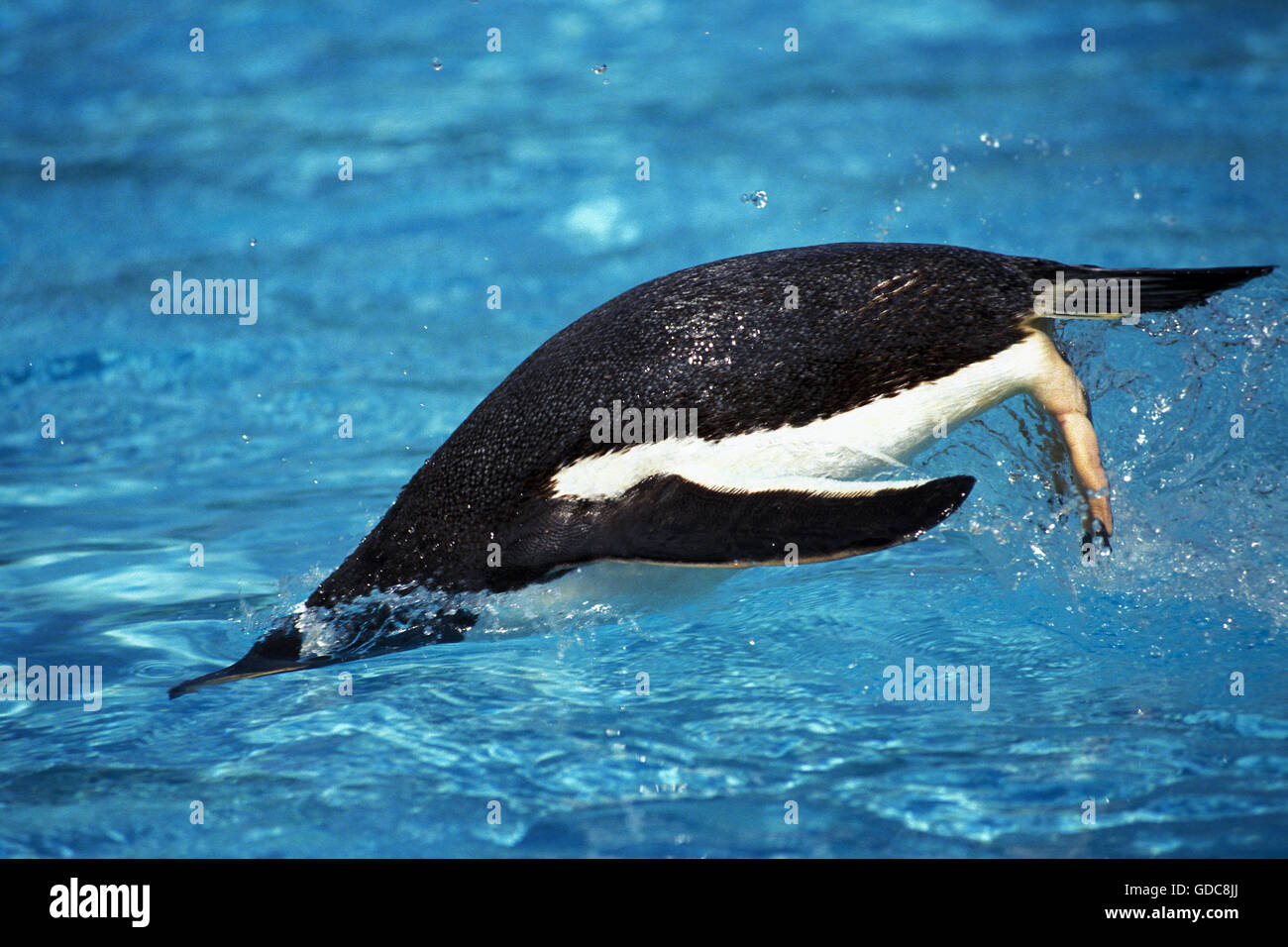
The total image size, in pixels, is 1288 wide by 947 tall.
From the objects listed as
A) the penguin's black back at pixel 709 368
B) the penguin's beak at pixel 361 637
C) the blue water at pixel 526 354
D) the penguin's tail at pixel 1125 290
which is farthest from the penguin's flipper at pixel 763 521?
the penguin's tail at pixel 1125 290

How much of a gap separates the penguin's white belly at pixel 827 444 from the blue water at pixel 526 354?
0.29 m

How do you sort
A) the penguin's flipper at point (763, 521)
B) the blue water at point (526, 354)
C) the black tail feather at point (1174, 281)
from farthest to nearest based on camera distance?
the black tail feather at point (1174, 281) < the penguin's flipper at point (763, 521) < the blue water at point (526, 354)

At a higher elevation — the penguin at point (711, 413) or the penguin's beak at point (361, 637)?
the penguin at point (711, 413)

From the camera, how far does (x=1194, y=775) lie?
2102 mm

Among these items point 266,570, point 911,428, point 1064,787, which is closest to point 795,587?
point 911,428

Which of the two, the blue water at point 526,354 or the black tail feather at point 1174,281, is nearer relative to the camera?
the blue water at point 526,354

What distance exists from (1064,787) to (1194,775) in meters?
0.26

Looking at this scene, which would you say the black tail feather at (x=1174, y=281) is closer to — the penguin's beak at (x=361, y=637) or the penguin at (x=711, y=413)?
the penguin at (x=711, y=413)

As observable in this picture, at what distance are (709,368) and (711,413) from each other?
0.11 meters

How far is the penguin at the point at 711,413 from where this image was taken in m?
2.59

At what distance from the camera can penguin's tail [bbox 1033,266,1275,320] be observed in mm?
2678

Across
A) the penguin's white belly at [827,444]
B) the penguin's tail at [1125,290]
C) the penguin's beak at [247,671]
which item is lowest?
the penguin's beak at [247,671]

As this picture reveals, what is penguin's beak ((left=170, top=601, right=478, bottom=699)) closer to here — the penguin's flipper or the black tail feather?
the penguin's flipper

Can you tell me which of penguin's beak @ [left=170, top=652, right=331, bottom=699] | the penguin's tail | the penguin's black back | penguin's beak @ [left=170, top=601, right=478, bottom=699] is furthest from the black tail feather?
penguin's beak @ [left=170, top=652, right=331, bottom=699]
